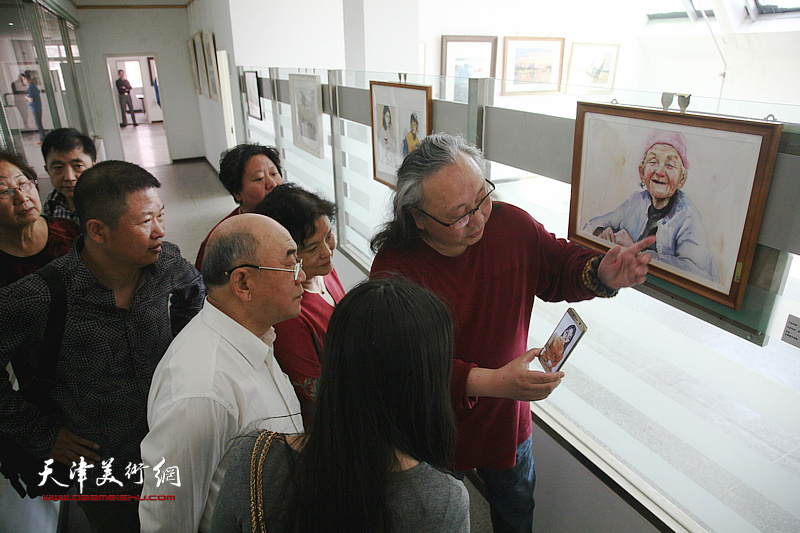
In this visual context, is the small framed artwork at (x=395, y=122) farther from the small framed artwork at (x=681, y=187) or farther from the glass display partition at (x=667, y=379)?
the small framed artwork at (x=681, y=187)

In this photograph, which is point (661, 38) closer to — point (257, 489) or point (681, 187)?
point (681, 187)

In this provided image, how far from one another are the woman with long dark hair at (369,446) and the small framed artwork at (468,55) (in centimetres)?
753

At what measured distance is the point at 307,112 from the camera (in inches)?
171

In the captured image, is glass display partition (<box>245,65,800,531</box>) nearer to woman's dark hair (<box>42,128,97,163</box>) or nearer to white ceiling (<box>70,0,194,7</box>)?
woman's dark hair (<box>42,128,97,163</box>)

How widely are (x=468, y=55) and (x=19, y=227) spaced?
24.3 ft

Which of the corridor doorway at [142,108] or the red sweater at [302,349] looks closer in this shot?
the red sweater at [302,349]

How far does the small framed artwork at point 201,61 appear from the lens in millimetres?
9459

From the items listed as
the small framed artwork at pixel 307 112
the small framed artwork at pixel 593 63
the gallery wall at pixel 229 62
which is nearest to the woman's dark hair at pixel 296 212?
the small framed artwork at pixel 307 112

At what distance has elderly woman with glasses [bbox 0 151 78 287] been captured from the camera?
1.88 metres

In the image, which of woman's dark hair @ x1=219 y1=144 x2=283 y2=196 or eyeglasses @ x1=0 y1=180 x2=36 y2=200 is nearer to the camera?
eyeglasses @ x1=0 y1=180 x2=36 y2=200

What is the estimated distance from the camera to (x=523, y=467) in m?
1.84

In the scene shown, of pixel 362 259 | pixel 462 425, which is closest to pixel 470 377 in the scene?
pixel 462 425

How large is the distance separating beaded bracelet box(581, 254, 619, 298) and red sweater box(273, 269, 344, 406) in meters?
0.84

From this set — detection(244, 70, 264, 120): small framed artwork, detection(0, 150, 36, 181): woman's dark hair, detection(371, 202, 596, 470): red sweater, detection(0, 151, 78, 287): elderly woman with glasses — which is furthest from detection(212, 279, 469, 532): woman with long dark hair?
detection(244, 70, 264, 120): small framed artwork
